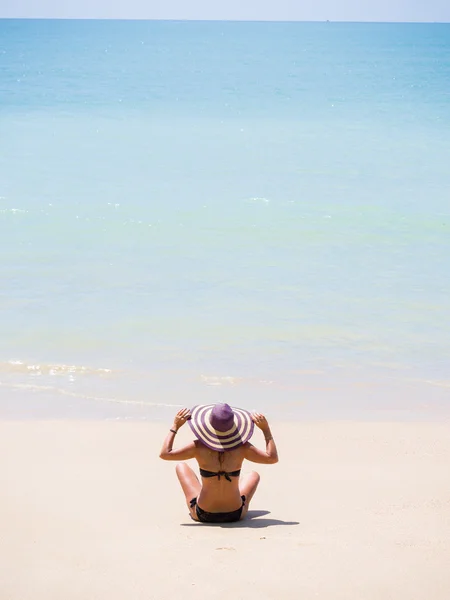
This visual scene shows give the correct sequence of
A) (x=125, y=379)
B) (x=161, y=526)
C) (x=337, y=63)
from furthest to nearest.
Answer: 1. (x=337, y=63)
2. (x=125, y=379)
3. (x=161, y=526)

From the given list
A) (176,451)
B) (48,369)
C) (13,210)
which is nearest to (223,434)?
(176,451)

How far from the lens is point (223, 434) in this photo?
15.9ft

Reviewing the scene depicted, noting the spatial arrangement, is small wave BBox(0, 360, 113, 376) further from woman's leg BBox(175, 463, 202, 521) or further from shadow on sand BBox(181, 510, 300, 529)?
shadow on sand BBox(181, 510, 300, 529)

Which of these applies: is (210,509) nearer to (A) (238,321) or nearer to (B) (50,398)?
(B) (50,398)

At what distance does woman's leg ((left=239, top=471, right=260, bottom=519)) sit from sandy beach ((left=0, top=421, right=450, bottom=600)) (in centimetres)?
11

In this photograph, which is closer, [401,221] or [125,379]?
[125,379]

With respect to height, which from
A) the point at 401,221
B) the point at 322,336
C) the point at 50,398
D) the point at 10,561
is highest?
the point at 401,221

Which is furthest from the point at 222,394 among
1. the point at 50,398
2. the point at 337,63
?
the point at 337,63

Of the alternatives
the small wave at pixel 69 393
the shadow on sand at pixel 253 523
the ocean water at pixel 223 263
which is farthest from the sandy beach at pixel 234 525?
the ocean water at pixel 223 263

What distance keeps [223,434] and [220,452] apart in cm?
15

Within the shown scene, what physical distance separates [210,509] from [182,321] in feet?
17.1

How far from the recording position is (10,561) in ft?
13.9

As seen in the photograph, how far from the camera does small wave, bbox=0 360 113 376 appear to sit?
853 cm

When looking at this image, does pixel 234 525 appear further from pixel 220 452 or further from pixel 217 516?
pixel 220 452
